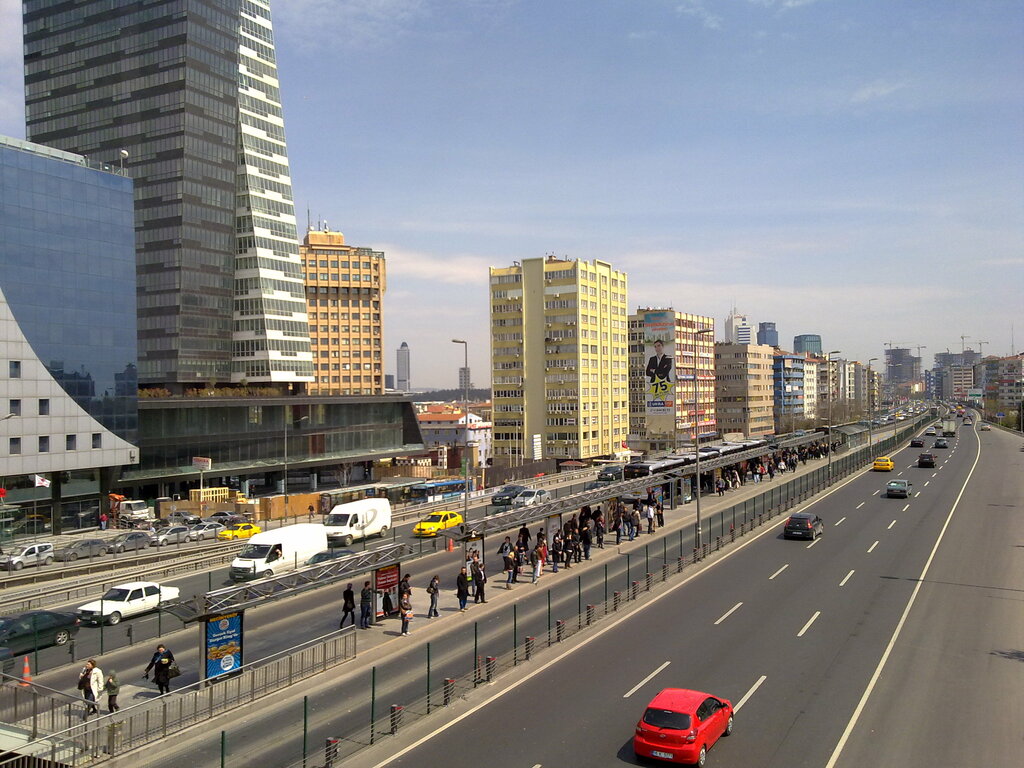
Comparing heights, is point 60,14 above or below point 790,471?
above

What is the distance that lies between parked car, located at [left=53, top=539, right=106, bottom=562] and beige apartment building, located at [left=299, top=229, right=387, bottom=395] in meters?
147

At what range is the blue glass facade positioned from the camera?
178 ft

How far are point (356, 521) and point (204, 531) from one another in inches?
434

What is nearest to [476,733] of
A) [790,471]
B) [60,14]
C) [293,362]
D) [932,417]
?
[790,471]

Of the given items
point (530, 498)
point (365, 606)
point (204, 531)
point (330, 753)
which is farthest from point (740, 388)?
point (330, 753)

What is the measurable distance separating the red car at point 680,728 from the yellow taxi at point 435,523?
29144 mm

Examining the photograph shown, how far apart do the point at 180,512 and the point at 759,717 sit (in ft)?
165

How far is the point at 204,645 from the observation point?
726 inches

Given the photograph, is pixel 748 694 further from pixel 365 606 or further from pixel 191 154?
pixel 191 154

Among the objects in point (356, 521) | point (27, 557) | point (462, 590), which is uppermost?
point (462, 590)

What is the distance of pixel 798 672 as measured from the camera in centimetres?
1986

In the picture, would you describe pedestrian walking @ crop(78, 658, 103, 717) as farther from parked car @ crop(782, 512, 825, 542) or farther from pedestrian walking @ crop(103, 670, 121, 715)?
parked car @ crop(782, 512, 825, 542)

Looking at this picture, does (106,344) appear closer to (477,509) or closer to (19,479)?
(19,479)

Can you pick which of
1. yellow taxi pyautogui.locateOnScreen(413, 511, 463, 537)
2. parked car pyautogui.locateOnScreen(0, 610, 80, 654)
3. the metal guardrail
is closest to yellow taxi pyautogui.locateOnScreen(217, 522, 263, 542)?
yellow taxi pyautogui.locateOnScreen(413, 511, 463, 537)
